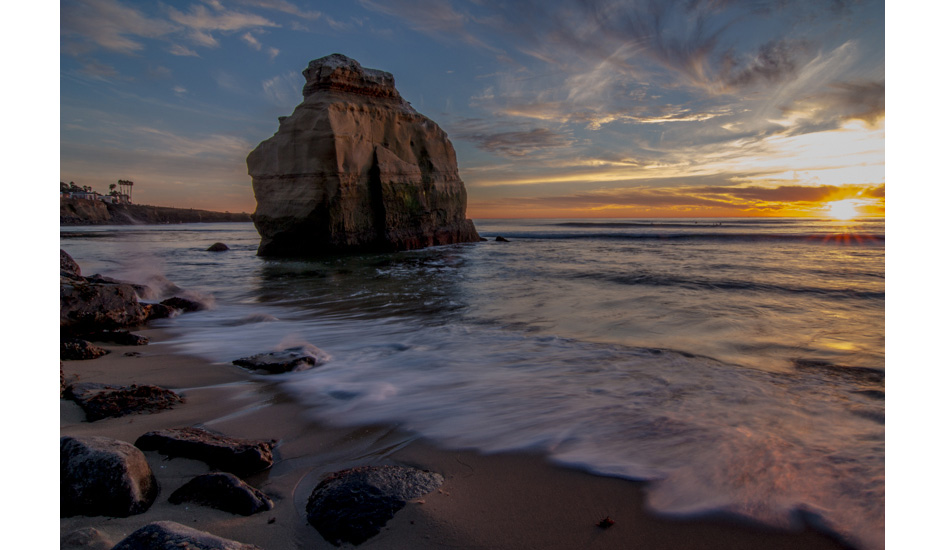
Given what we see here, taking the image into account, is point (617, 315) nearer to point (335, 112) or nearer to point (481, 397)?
point (481, 397)

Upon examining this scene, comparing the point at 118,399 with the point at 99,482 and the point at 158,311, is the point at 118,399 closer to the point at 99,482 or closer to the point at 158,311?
the point at 99,482

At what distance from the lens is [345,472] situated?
2135 mm

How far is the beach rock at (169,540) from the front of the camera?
4.53ft

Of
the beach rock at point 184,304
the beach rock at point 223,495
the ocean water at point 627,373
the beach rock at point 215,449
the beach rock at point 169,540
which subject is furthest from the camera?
the beach rock at point 184,304

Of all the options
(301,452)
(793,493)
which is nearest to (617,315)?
(793,493)

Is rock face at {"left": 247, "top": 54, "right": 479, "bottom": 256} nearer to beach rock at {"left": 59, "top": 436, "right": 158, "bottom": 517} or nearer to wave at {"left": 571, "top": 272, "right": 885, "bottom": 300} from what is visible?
wave at {"left": 571, "top": 272, "right": 885, "bottom": 300}

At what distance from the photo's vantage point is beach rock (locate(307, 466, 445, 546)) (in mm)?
1775

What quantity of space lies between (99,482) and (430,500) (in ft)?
4.40

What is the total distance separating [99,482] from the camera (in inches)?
69.4

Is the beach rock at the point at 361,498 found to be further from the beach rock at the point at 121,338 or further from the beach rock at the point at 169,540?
the beach rock at the point at 121,338

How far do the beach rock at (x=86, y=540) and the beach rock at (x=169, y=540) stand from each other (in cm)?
26

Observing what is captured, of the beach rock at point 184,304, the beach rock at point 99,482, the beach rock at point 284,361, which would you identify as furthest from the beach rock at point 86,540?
the beach rock at point 184,304

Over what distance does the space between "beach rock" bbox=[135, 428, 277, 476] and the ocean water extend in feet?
2.54

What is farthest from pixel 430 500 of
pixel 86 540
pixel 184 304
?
pixel 184 304
